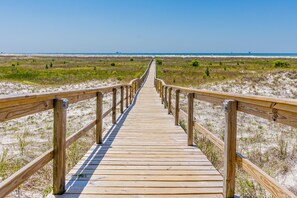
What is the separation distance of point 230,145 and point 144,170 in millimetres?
1369

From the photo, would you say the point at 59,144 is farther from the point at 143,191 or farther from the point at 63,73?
the point at 63,73

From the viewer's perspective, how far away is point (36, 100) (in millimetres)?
2520

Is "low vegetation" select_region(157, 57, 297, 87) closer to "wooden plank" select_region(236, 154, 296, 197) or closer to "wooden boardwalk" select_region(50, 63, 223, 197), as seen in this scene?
"wooden boardwalk" select_region(50, 63, 223, 197)

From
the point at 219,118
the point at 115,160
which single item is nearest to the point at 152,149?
the point at 115,160

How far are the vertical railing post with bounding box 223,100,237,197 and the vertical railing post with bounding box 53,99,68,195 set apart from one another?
170 cm

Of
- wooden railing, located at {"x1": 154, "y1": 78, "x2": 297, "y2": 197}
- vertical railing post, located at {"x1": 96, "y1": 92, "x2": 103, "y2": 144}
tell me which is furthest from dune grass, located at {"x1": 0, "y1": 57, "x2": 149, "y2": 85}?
wooden railing, located at {"x1": 154, "y1": 78, "x2": 297, "y2": 197}

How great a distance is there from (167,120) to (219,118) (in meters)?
2.62

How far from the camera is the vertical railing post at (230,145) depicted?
2.94 metres

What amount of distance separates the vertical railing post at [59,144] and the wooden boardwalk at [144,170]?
0.15m

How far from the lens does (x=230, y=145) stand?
2.95 metres

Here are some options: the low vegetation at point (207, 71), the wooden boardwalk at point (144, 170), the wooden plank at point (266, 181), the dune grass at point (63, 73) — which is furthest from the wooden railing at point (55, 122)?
the dune grass at point (63, 73)

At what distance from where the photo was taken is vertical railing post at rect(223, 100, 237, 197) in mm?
2936

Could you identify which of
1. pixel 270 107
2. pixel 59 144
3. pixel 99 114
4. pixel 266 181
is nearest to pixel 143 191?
pixel 59 144

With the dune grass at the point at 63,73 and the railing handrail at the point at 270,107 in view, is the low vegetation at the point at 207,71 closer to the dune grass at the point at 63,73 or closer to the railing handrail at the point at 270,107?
the dune grass at the point at 63,73
